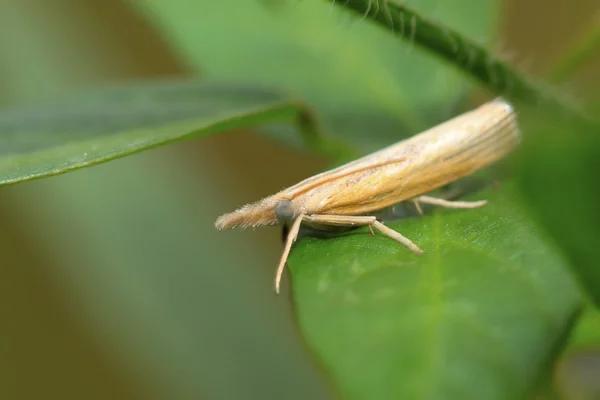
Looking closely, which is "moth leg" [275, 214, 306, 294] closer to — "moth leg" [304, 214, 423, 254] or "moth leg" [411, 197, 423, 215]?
"moth leg" [304, 214, 423, 254]

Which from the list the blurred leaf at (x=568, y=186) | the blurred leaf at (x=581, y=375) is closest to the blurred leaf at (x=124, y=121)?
the blurred leaf at (x=568, y=186)

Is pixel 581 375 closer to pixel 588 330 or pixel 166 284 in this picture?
pixel 588 330

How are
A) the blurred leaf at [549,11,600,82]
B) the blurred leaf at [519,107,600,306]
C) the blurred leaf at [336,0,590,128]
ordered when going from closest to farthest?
1. the blurred leaf at [336,0,590,128]
2. the blurred leaf at [519,107,600,306]
3. the blurred leaf at [549,11,600,82]

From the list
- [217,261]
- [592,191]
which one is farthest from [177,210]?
[592,191]

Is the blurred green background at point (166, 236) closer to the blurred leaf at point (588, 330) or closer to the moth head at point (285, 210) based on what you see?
the moth head at point (285, 210)

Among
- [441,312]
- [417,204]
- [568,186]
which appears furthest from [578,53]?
[441,312]

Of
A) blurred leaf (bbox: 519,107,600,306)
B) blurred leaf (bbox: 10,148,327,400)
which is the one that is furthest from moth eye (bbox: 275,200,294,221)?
blurred leaf (bbox: 10,148,327,400)

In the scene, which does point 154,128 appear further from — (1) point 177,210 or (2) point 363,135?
(1) point 177,210
